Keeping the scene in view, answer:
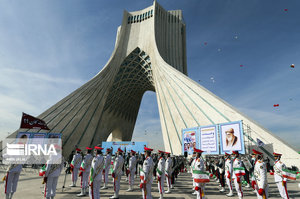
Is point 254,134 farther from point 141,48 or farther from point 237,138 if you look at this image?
point 141,48

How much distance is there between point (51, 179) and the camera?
20.2ft

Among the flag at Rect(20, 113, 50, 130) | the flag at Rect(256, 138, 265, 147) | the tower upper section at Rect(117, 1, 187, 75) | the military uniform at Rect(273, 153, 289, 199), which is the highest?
the tower upper section at Rect(117, 1, 187, 75)

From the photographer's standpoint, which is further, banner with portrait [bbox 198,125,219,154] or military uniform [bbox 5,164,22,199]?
banner with portrait [bbox 198,125,219,154]

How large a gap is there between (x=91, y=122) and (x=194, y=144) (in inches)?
614

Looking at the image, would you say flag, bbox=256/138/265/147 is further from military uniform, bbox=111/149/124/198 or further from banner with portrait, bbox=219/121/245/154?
military uniform, bbox=111/149/124/198

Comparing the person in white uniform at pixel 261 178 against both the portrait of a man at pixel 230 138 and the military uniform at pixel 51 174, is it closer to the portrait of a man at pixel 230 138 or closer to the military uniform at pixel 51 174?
the military uniform at pixel 51 174

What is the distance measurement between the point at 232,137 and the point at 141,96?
32247mm

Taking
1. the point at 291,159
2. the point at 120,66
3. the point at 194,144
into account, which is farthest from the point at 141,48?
the point at 291,159

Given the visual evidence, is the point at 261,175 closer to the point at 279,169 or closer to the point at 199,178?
the point at 279,169

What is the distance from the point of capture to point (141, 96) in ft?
146

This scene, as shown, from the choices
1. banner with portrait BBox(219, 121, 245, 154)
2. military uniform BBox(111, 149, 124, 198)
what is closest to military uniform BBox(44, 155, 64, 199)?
military uniform BBox(111, 149, 124, 198)

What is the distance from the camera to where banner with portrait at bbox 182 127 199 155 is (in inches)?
651

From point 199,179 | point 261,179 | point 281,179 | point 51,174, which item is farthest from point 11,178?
point 281,179

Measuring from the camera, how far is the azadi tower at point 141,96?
57.1 ft
